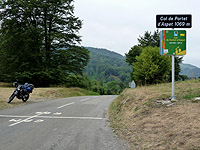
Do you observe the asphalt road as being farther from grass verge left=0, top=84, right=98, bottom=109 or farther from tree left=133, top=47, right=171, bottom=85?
tree left=133, top=47, right=171, bottom=85

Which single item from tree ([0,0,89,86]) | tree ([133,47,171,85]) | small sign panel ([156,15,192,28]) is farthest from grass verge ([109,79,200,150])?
tree ([133,47,171,85])

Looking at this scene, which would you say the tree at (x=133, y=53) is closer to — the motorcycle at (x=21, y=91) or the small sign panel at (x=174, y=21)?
the motorcycle at (x=21, y=91)

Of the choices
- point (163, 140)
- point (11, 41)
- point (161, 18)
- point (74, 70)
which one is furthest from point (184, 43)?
point (11, 41)

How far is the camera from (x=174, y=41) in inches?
347

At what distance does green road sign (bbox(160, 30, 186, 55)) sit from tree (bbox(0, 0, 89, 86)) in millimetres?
22443

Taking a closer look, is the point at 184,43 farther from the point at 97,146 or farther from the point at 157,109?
the point at 97,146

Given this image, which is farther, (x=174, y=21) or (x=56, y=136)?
(x=174, y=21)

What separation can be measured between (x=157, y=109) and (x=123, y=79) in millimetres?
180323

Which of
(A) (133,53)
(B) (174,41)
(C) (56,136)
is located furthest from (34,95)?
(A) (133,53)

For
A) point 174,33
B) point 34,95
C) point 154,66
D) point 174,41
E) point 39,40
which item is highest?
point 39,40

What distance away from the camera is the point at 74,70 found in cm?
3231

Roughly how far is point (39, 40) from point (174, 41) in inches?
1032

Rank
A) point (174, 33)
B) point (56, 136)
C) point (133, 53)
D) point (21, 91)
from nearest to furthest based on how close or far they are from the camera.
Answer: point (56, 136), point (174, 33), point (21, 91), point (133, 53)

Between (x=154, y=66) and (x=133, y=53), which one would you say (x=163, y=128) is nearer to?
(x=154, y=66)
